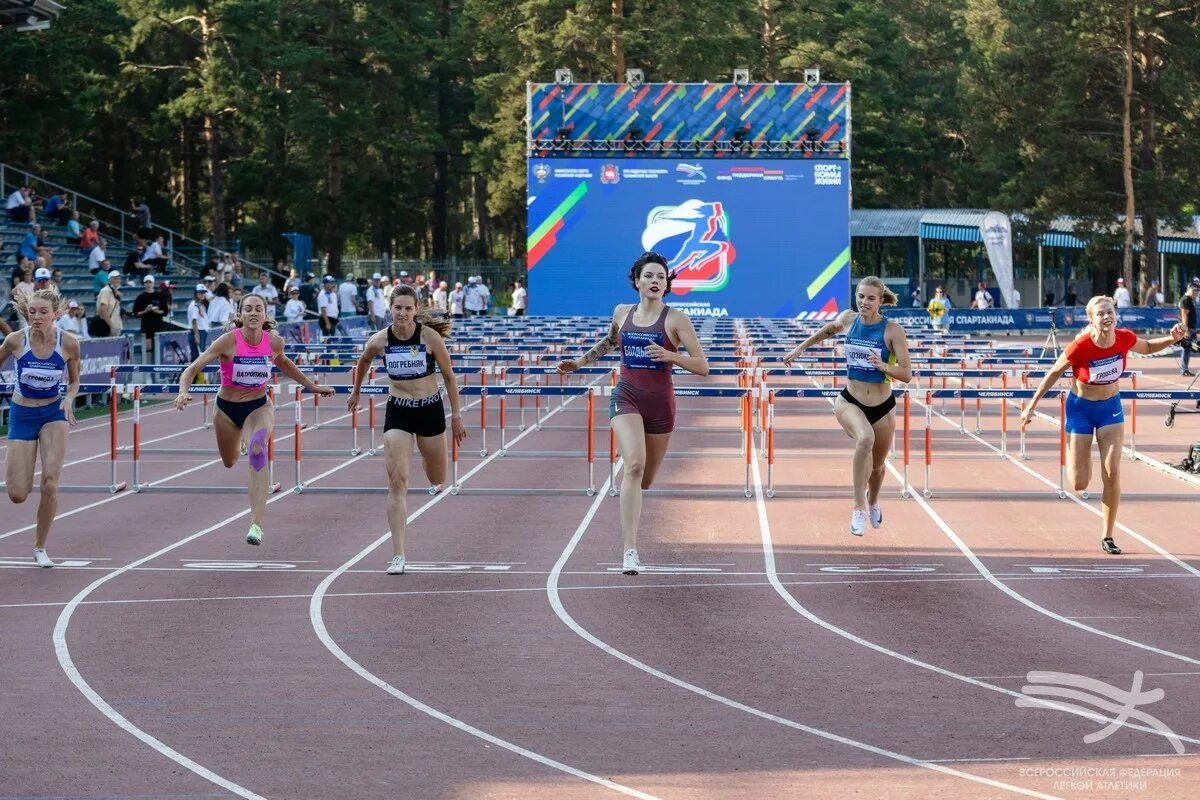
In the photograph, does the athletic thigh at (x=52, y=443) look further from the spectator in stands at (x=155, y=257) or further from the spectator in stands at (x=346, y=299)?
the spectator in stands at (x=346, y=299)

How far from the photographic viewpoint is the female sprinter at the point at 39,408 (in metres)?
12.2

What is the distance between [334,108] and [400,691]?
210 ft

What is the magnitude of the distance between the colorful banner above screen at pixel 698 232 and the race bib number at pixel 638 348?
3490 centimetres

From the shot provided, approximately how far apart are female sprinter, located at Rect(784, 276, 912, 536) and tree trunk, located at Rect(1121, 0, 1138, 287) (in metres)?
52.0

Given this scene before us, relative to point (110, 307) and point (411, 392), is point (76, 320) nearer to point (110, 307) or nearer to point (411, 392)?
point (110, 307)

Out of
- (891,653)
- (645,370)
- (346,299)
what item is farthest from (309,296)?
(891,653)

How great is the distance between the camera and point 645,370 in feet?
37.1

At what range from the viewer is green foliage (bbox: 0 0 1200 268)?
61406 mm

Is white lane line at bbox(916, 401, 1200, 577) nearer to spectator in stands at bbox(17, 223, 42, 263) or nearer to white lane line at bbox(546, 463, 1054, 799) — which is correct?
white lane line at bbox(546, 463, 1054, 799)

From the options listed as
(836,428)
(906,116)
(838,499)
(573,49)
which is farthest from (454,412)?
(906,116)

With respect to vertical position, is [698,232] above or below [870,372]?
above

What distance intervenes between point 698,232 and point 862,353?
34330mm

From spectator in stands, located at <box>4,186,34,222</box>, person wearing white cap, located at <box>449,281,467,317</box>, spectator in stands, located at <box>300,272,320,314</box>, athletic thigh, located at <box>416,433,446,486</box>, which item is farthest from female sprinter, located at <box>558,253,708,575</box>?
person wearing white cap, located at <box>449,281,467,317</box>

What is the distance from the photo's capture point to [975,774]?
22.6 feet
